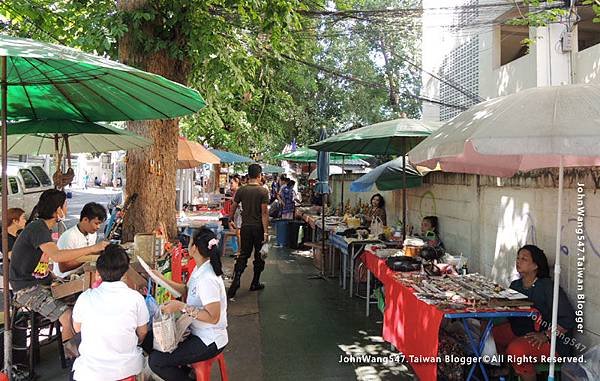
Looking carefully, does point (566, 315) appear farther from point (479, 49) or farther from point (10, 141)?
point (479, 49)

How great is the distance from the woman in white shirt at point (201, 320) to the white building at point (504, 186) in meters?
2.86

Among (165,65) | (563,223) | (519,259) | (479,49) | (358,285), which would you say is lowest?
(358,285)

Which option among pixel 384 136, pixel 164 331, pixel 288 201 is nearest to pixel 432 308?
pixel 164 331

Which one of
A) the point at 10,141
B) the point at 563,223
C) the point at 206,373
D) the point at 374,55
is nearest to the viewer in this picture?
the point at 206,373

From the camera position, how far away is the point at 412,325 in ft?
13.5

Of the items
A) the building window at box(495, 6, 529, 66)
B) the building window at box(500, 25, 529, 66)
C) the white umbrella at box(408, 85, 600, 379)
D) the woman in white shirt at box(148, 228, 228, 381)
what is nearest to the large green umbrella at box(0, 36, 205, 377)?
the woman in white shirt at box(148, 228, 228, 381)

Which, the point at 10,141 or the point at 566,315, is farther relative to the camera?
the point at 10,141

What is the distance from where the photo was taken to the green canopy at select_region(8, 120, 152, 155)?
4406 millimetres

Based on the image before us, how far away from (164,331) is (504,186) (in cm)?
379

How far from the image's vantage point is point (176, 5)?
602 cm

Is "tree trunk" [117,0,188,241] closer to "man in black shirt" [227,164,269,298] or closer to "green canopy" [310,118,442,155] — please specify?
→ "man in black shirt" [227,164,269,298]

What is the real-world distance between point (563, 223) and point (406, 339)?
168cm

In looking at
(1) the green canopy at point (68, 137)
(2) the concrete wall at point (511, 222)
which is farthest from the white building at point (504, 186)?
(1) the green canopy at point (68, 137)

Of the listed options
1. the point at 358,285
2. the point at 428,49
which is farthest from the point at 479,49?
the point at 358,285
